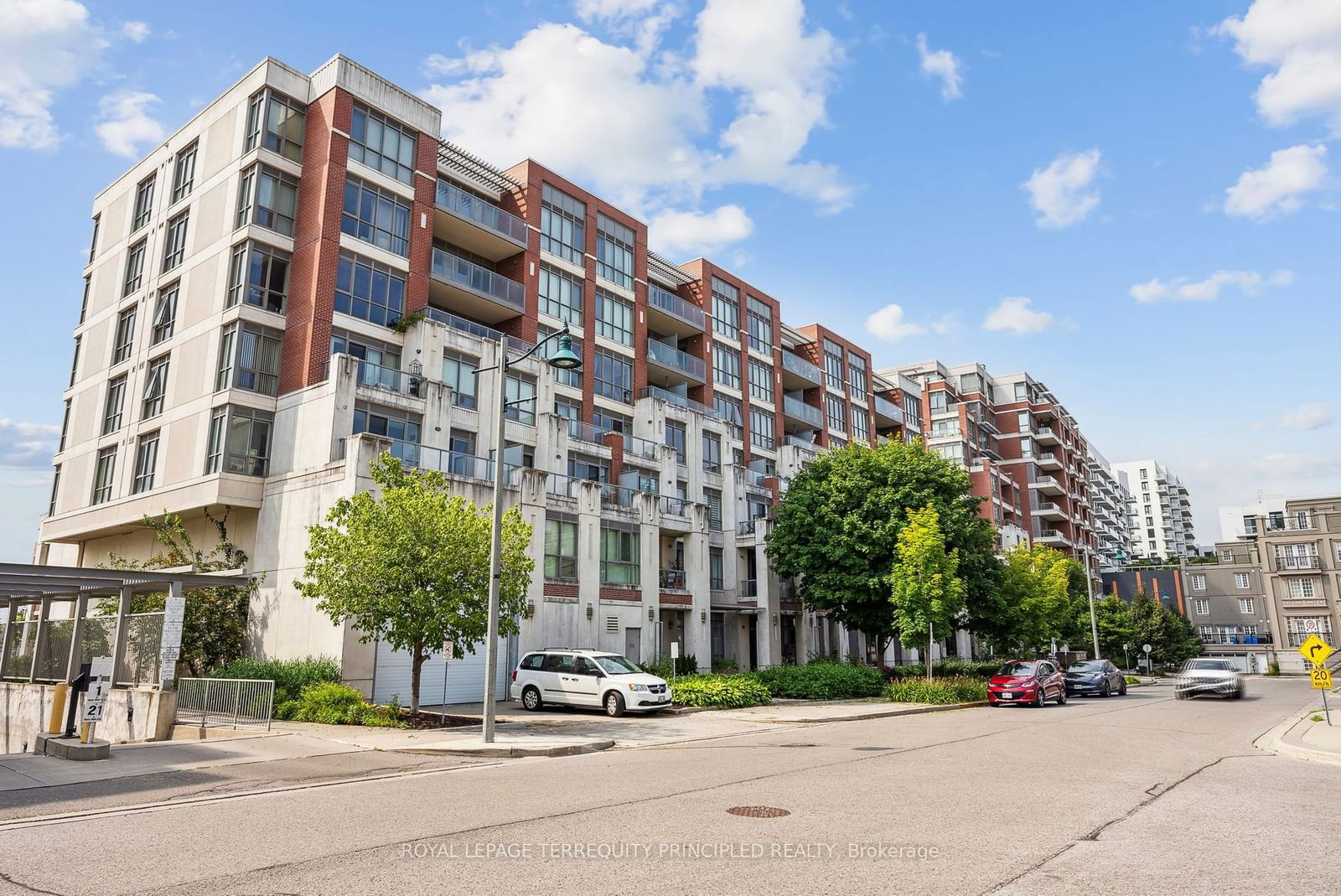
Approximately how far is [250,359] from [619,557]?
16.0 metres

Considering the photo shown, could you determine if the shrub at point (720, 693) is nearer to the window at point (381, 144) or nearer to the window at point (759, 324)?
the window at point (381, 144)

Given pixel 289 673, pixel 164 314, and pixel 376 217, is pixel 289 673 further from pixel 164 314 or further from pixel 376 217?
pixel 164 314

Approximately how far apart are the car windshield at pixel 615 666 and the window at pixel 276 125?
23037mm

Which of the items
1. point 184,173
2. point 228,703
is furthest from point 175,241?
point 228,703

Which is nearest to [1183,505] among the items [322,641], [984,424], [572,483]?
[984,424]

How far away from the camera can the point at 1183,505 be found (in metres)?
173

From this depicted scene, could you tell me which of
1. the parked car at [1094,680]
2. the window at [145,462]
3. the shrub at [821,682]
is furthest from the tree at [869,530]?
the window at [145,462]

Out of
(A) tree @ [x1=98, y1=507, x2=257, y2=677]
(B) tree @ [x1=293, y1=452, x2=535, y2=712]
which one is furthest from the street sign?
(A) tree @ [x1=98, y1=507, x2=257, y2=677]

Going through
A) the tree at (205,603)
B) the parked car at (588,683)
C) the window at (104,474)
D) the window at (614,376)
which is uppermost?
the window at (614,376)

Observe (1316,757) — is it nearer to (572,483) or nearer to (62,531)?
(572,483)

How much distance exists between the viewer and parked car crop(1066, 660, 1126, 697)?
37281mm

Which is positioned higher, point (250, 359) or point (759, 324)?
point (759, 324)

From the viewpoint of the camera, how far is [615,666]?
83.2 feet

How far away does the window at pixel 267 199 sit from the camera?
3203 cm
